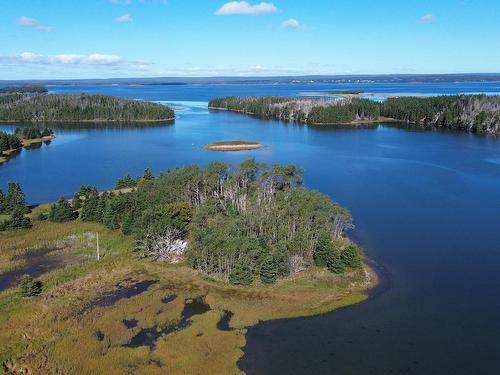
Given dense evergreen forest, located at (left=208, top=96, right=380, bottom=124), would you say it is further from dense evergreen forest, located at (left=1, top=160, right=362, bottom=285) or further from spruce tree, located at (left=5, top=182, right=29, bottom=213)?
spruce tree, located at (left=5, top=182, right=29, bottom=213)

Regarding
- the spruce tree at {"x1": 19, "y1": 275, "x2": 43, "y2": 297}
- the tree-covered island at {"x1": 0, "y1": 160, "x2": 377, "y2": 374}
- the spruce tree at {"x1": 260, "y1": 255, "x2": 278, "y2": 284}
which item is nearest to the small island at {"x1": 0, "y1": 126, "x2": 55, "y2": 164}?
the tree-covered island at {"x1": 0, "y1": 160, "x2": 377, "y2": 374}

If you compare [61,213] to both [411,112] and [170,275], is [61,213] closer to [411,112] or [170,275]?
[170,275]

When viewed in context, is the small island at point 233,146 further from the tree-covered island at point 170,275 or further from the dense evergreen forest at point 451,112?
the dense evergreen forest at point 451,112

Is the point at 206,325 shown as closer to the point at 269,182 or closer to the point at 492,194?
the point at 269,182

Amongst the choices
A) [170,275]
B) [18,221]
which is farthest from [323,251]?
[18,221]

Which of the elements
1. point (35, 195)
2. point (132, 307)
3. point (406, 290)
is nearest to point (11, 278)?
point (132, 307)

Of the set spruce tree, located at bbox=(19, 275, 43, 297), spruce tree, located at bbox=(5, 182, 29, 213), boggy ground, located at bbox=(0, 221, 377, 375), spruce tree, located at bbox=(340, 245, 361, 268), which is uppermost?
spruce tree, located at bbox=(5, 182, 29, 213)
